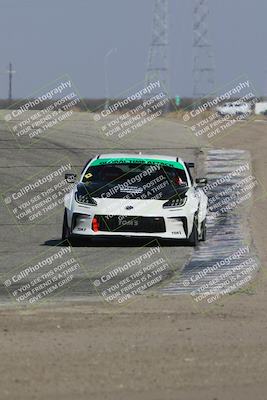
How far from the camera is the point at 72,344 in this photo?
8086 mm

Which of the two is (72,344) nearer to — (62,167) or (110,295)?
(110,295)

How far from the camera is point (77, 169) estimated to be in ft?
95.5

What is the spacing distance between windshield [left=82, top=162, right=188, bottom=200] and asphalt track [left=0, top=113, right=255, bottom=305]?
2.48ft

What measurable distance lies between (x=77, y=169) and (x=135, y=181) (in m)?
12.9

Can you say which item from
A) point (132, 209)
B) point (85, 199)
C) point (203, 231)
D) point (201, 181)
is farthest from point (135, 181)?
point (203, 231)

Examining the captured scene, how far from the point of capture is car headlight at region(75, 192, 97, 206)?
1563cm

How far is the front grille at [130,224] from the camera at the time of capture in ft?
50.9

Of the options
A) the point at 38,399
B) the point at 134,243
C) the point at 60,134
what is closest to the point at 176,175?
the point at 134,243

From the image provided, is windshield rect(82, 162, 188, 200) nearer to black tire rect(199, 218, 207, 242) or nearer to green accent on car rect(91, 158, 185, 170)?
green accent on car rect(91, 158, 185, 170)

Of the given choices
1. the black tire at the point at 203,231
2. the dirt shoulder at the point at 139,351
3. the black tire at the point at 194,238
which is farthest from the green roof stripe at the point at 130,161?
the dirt shoulder at the point at 139,351

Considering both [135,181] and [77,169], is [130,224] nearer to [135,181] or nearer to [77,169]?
[135,181]

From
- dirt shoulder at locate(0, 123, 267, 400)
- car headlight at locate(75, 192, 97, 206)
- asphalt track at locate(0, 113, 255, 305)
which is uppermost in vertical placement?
dirt shoulder at locate(0, 123, 267, 400)

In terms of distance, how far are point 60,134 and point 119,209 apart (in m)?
22.5

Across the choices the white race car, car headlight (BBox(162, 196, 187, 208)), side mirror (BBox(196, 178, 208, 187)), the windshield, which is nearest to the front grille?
the white race car
